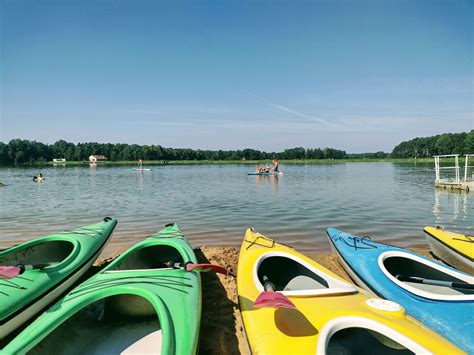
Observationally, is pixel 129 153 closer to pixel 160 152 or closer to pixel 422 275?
pixel 160 152

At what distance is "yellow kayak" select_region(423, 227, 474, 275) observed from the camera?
5875mm

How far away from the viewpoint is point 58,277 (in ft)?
16.7

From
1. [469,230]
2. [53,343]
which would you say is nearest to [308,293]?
[53,343]

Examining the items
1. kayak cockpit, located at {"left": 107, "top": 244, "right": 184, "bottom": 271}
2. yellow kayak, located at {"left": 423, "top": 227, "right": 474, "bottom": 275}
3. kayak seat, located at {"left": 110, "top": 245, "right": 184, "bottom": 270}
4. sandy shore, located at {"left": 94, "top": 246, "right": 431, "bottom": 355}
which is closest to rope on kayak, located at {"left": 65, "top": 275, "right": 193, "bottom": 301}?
sandy shore, located at {"left": 94, "top": 246, "right": 431, "bottom": 355}

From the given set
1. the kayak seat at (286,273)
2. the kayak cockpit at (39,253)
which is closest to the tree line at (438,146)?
the kayak seat at (286,273)

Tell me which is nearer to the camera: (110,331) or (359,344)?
(359,344)

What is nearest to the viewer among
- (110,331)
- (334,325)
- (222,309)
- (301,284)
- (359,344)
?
(334,325)

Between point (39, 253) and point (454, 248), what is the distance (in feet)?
27.4

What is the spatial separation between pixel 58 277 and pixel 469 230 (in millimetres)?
12092

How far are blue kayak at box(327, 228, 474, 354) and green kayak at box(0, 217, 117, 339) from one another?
498cm

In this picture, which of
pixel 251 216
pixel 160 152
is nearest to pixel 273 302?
pixel 251 216

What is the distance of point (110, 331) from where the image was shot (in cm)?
411

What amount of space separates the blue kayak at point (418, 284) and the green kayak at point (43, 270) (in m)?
4.98

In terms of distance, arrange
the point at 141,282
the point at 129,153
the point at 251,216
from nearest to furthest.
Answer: the point at 141,282 < the point at 251,216 < the point at 129,153
